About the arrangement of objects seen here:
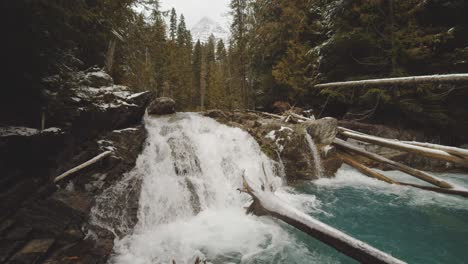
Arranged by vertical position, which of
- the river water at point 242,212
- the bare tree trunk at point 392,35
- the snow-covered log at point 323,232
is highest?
the bare tree trunk at point 392,35

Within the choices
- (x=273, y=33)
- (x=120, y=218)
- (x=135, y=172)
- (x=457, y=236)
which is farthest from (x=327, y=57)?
(x=120, y=218)

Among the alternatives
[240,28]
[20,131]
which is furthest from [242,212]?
[240,28]

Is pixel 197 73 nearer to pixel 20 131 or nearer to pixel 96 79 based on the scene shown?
pixel 96 79

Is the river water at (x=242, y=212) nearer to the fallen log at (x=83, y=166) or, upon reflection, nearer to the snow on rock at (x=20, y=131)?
the fallen log at (x=83, y=166)

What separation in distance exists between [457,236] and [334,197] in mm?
3092

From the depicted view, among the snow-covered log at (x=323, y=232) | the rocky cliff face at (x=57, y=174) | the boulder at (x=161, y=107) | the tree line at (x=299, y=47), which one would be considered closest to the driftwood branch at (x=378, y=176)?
the tree line at (x=299, y=47)

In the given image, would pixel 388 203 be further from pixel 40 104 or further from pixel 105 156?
pixel 40 104

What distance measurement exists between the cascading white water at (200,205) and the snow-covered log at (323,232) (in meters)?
1.26

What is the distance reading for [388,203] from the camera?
735cm

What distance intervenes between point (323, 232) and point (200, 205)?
4.23 meters

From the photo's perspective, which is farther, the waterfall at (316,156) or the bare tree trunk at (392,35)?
the bare tree trunk at (392,35)

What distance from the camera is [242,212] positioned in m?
6.74

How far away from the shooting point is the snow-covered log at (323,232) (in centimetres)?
294

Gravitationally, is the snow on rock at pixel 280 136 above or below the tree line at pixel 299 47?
below
